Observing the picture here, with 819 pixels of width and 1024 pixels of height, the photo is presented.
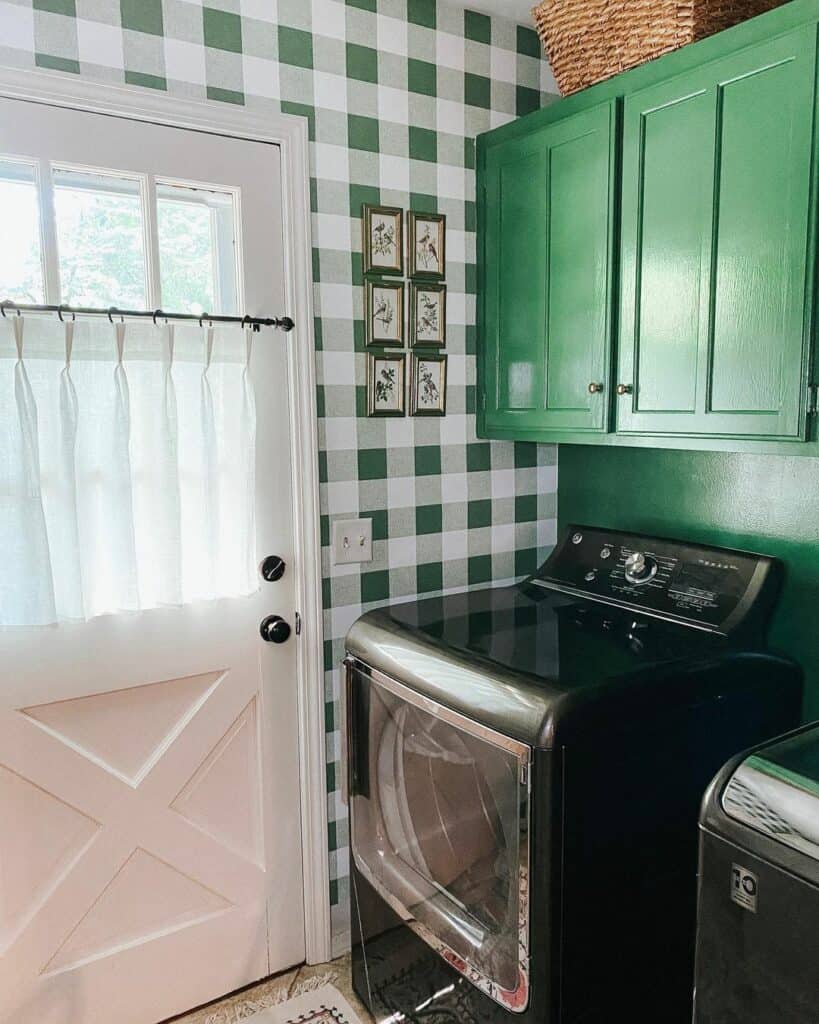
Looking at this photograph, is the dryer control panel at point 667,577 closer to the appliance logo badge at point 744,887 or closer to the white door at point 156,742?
the appliance logo badge at point 744,887

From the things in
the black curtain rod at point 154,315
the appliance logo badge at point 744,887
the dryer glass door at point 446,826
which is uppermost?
the black curtain rod at point 154,315

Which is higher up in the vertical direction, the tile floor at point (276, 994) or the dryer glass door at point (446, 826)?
the dryer glass door at point (446, 826)

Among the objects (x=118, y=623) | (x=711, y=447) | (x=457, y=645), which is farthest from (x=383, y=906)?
(x=711, y=447)

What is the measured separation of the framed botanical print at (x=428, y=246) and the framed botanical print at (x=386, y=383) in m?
0.23

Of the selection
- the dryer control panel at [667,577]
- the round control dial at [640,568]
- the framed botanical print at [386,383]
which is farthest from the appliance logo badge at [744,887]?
the framed botanical print at [386,383]

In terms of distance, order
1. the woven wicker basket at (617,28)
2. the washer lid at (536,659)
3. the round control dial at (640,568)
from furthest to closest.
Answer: the round control dial at (640,568) → the woven wicker basket at (617,28) → the washer lid at (536,659)

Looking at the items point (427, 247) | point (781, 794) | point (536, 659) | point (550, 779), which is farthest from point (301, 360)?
point (781, 794)

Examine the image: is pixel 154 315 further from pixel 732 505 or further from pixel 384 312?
pixel 732 505

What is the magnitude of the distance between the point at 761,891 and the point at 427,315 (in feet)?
5.11

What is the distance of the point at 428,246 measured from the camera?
2.12 metres

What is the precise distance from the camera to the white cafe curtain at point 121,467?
164cm

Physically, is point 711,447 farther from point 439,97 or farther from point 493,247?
point 439,97

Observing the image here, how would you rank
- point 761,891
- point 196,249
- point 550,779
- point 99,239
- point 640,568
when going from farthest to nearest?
point 640,568
point 196,249
point 99,239
point 550,779
point 761,891

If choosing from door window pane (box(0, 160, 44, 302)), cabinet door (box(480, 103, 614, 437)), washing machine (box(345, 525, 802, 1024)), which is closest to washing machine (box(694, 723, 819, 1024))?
washing machine (box(345, 525, 802, 1024))
